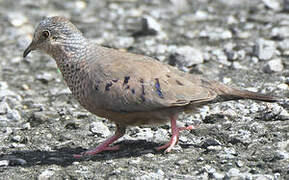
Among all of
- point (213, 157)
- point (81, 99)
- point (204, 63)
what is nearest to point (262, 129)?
point (213, 157)

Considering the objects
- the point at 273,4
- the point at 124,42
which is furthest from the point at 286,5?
the point at 124,42

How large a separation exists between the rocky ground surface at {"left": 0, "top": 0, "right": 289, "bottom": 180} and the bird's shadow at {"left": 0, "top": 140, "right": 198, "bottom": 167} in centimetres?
1

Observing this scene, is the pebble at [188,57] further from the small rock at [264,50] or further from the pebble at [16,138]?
the pebble at [16,138]

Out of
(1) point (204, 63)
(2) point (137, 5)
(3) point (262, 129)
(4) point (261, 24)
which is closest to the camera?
(3) point (262, 129)

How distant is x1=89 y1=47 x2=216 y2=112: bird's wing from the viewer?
18.7 ft

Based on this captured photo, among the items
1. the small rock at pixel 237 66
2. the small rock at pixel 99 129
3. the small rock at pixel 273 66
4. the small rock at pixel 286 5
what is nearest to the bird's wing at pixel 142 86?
the small rock at pixel 99 129

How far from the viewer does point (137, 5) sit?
11.4m

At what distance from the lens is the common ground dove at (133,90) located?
571cm

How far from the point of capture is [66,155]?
20.1 feet

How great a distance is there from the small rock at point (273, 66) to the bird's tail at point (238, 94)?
201 centimetres

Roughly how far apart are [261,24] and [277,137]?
4.17m

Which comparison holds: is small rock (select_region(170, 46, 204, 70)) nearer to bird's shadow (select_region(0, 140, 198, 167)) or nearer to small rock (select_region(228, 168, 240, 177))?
bird's shadow (select_region(0, 140, 198, 167))

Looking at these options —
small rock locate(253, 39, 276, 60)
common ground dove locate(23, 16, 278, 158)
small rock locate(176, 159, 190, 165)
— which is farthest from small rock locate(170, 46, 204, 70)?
small rock locate(176, 159, 190, 165)

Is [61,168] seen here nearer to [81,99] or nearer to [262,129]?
[81,99]
